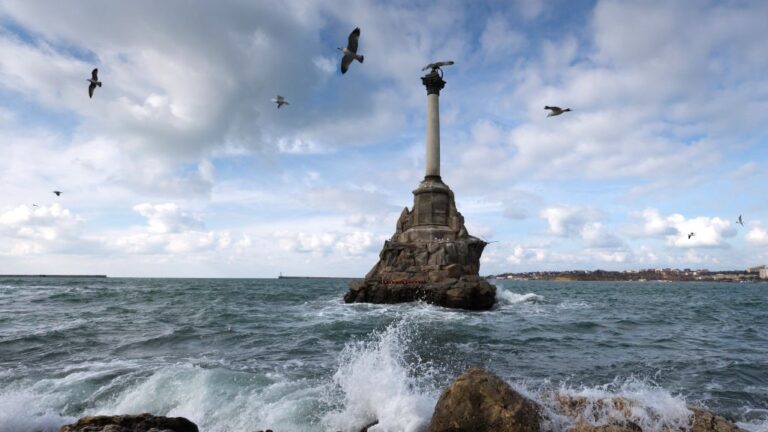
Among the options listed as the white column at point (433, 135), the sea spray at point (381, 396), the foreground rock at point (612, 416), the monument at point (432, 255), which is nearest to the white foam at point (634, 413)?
the foreground rock at point (612, 416)

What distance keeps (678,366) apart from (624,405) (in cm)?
676

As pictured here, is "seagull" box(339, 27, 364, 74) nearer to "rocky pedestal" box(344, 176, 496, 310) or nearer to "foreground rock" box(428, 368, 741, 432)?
"foreground rock" box(428, 368, 741, 432)

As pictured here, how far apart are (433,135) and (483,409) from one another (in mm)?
34976

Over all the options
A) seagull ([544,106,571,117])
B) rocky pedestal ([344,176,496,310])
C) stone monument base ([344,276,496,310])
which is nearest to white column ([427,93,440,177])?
rocky pedestal ([344,176,496,310])

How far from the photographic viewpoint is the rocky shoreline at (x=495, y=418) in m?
5.36

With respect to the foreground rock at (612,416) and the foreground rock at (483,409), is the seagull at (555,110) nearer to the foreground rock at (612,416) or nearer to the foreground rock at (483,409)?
the foreground rock at (612,416)

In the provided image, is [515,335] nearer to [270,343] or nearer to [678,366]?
[678,366]

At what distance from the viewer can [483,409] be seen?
551 centimetres

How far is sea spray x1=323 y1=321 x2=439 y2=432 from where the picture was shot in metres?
6.40

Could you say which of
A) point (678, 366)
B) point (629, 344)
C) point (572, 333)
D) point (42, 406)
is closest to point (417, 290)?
point (572, 333)

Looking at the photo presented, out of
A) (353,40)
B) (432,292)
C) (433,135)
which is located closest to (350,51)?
(353,40)

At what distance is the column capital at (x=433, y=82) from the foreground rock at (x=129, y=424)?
37.3 metres

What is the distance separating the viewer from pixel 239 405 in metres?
7.71

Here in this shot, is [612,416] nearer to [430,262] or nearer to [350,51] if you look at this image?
[350,51]
